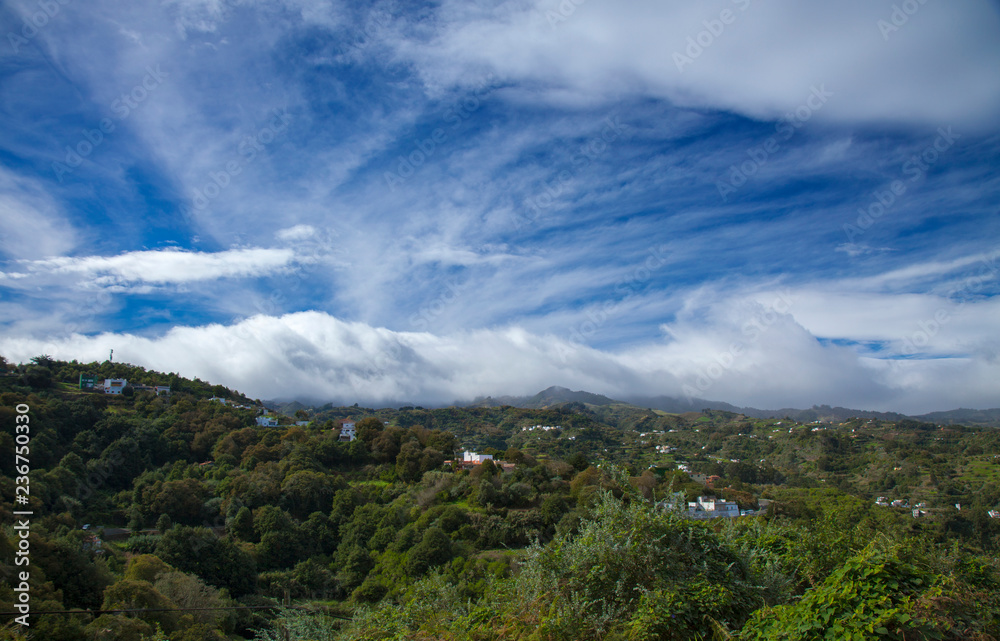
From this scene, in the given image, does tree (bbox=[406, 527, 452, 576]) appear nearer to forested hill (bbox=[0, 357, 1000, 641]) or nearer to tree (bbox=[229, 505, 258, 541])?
forested hill (bbox=[0, 357, 1000, 641])

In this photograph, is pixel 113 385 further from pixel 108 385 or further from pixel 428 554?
pixel 428 554

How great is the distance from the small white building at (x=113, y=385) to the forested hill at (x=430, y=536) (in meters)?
1.92

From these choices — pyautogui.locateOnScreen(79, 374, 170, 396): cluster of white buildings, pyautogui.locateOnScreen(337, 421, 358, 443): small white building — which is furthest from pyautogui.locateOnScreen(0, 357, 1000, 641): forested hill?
pyautogui.locateOnScreen(79, 374, 170, 396): cluster of white buildings

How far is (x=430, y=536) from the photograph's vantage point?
25047 mm

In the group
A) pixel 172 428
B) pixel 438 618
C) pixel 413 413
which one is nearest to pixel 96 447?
pixel 172 428

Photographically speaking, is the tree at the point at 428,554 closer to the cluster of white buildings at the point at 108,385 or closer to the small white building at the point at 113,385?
the cluster of white buildings at the point at 108,385

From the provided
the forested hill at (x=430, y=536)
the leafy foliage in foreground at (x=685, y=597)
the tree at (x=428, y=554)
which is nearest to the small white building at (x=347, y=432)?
the forested hill at (x=430, y=536)

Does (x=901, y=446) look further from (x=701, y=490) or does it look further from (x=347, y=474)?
(x=347, y=474)

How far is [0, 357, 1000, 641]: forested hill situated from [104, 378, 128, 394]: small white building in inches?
75.6

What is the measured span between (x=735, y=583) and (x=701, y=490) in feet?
123

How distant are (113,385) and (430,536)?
143 ft

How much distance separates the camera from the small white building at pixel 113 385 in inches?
1890

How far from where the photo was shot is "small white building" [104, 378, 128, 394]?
48000mm

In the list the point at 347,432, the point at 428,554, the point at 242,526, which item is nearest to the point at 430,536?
the point at 428,554
